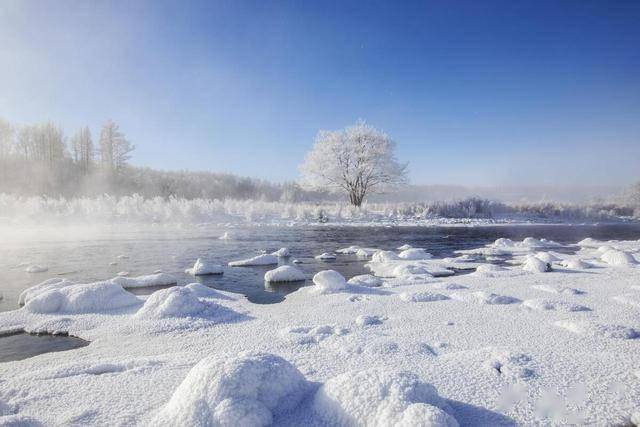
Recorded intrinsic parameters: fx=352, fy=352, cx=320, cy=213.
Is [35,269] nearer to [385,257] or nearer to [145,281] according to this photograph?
[145,281]

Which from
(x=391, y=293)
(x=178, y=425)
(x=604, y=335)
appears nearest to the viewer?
(x=178, y=425)

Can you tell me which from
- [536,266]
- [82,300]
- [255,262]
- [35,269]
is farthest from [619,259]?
[35,269]

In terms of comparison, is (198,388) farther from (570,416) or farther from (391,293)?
(391,293)

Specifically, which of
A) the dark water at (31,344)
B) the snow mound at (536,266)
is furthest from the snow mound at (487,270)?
the dark water at (31,344)

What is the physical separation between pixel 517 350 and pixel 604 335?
1.06m

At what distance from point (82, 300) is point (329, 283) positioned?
3.28 meters

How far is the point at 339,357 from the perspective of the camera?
2.95 m

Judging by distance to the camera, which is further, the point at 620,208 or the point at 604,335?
the point at 620,208

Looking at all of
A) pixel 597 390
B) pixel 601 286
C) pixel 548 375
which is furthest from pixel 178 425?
pixel 601 286

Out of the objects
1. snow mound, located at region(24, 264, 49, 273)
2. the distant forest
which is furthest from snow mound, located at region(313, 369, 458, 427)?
the distant forest

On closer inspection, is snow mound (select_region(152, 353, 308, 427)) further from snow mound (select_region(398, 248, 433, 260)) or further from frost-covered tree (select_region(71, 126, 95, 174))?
frost-covered tree (select_region(71, 126, 95, 174))

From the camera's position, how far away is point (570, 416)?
2.09m

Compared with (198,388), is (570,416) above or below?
below

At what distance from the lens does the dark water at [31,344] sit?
327 centimetres
